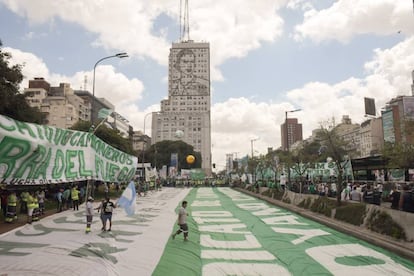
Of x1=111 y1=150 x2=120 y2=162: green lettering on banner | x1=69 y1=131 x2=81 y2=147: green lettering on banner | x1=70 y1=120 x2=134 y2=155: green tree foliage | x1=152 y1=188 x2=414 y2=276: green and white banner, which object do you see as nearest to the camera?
x1=152 y1=188 x2=414 y2=276: green and white banner

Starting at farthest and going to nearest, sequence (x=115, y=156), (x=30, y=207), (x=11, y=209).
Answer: (x=115, y=156) < (x=11, y=209) < (x=30, y=207)

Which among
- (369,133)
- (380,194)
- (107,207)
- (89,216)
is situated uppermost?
(369,133)

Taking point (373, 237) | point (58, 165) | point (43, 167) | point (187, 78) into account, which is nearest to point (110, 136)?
point (58, 165)

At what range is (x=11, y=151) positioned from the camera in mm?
10164

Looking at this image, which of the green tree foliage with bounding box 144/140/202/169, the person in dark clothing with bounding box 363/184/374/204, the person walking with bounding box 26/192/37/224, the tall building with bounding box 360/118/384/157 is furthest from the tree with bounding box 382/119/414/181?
the tall building with bounding box 360/118/384/157

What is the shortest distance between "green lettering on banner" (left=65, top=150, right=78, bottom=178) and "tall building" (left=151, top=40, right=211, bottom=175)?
16330 cm

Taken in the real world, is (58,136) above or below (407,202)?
above

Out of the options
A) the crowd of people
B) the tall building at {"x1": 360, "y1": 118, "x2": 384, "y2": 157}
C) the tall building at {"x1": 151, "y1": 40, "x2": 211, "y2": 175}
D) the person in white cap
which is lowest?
the person in white cap

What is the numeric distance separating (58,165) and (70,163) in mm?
1102

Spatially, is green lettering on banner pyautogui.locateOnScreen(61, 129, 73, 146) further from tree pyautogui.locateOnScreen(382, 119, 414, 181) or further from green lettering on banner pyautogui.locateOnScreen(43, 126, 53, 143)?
tree pyautogui.locateOnScreen(382, 119, 414, 181)

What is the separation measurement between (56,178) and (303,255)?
29.8 ft

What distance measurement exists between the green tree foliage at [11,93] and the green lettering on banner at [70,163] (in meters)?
9.45

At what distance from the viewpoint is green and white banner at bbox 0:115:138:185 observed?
10.2 metres

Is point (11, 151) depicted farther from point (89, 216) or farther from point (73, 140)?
point (89, 216)
